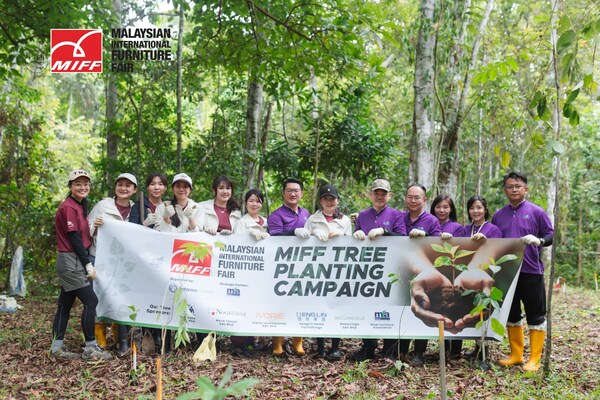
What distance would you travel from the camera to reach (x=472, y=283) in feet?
17.0

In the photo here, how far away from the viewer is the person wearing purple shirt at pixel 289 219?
5.44m

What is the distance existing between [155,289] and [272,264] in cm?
121

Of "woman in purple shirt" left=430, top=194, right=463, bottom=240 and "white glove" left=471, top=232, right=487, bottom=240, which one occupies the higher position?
"woman in purple shirt" left=430, top=194, right=463, bottom=240

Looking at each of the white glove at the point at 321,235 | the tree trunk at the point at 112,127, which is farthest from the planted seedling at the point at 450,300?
the tree trunk at the point at 112,127

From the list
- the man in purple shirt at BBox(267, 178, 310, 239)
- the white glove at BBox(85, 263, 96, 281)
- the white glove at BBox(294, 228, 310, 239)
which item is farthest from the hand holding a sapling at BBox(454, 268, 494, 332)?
the white glove at BBox(85, 263, 96, 281)

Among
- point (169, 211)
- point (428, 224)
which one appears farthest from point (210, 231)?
point (428, 224)

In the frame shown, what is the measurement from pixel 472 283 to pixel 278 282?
1984 mm

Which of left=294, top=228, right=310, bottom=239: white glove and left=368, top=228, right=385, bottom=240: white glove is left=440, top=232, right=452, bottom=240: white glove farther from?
left=294, top=228, right=310, bottom=239: white glove

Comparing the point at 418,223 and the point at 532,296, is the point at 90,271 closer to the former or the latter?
the point at 418,223

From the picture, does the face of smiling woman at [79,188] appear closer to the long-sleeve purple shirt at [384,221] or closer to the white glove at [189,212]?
the white glove at [189,212]

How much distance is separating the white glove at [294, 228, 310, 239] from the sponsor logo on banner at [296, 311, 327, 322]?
0.78 meters

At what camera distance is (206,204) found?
18.2 feet

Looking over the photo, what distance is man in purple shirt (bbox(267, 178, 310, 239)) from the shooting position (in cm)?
547

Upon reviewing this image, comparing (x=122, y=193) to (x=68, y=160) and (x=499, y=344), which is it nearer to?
(x=499, y=344)
